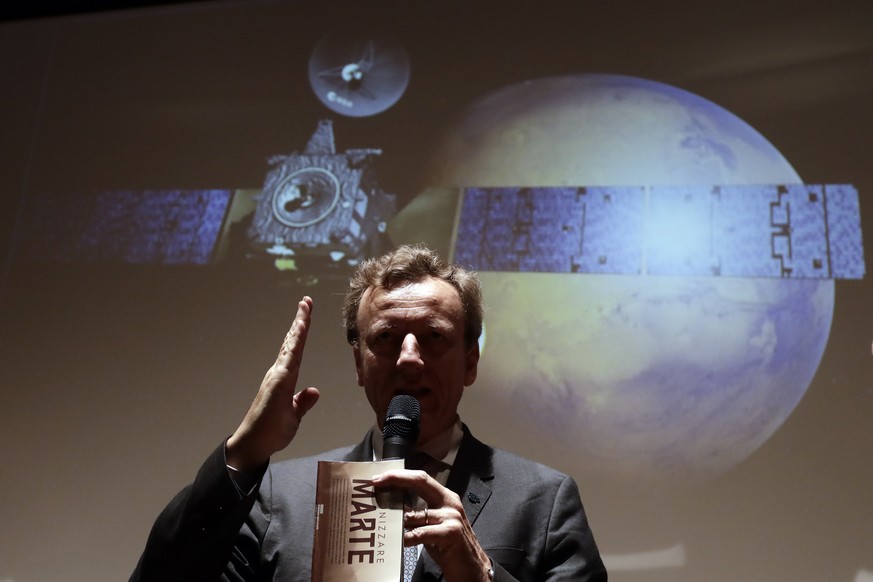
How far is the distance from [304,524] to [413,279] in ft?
1.92

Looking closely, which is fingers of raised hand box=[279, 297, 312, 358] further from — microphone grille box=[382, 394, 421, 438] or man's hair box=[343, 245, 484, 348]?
man's hair box=[343, 245, 484, 348]

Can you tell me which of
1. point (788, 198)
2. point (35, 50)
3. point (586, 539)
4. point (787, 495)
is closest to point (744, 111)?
point (788, 198)

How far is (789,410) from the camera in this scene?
9.54 feet

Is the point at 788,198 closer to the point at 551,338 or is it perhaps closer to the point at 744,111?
the point at 744,111

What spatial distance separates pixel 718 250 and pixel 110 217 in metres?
2.68

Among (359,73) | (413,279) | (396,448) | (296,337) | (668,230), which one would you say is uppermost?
(359,73)

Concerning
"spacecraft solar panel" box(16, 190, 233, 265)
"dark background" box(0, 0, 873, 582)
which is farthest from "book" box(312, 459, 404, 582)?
"spacecraft solar panel" box(16, 190, 233, 265)

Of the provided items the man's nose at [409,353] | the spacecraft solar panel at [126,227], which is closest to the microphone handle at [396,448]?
the man's nose at [409,353]

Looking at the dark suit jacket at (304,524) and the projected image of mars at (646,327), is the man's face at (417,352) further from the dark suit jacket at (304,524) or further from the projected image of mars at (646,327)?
the projected image of mars at (646,327)

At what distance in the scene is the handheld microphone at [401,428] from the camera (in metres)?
1.38

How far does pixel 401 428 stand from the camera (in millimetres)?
1430

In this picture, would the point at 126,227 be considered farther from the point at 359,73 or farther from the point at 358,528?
the point at 358,528

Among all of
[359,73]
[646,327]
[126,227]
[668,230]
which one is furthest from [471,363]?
[126,227]

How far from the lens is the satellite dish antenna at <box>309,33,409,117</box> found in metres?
3.80
